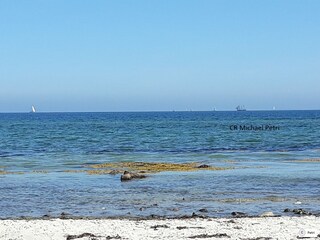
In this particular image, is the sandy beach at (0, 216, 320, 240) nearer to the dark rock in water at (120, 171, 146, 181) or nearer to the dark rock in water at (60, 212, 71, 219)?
the dark rock in water at (60, 212, 71, 219)

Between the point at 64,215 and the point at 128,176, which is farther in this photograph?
the point at 128,176

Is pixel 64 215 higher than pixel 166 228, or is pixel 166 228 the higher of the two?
pixel 166 228

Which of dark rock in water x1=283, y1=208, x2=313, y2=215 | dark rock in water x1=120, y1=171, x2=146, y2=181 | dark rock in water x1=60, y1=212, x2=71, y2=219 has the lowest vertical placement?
dark rock in water x1=60, y1=212, x2=71, y2=219

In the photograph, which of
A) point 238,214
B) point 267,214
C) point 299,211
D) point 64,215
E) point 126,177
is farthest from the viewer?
point 126,177

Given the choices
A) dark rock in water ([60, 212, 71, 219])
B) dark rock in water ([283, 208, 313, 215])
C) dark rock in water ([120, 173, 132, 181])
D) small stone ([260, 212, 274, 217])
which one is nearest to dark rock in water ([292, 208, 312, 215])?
dark rock in water ([283, 208, 313, 215])

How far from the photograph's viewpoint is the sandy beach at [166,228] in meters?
15.5

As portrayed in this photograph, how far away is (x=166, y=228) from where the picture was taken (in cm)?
1659

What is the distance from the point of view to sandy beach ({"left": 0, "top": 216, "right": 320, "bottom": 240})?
15531 mm

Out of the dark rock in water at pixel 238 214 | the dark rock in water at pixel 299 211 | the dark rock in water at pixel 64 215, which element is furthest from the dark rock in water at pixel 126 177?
the dark rock in water at pixel 299 211

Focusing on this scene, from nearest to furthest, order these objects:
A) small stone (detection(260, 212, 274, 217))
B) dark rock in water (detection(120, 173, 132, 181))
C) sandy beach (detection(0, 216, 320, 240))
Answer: sandy beach (detection(0, 216, 320, 240)), small stone (detection(260, 212, 274, 217)), dark rock in water (detection(120, 173, 132, 181))

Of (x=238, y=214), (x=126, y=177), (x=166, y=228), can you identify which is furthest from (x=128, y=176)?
(x=166, y=228)

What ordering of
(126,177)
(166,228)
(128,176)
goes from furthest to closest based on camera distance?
(128,176), (126,177), (166,228)

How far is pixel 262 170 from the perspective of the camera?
1337 inches

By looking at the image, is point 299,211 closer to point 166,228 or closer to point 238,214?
point 238,214
